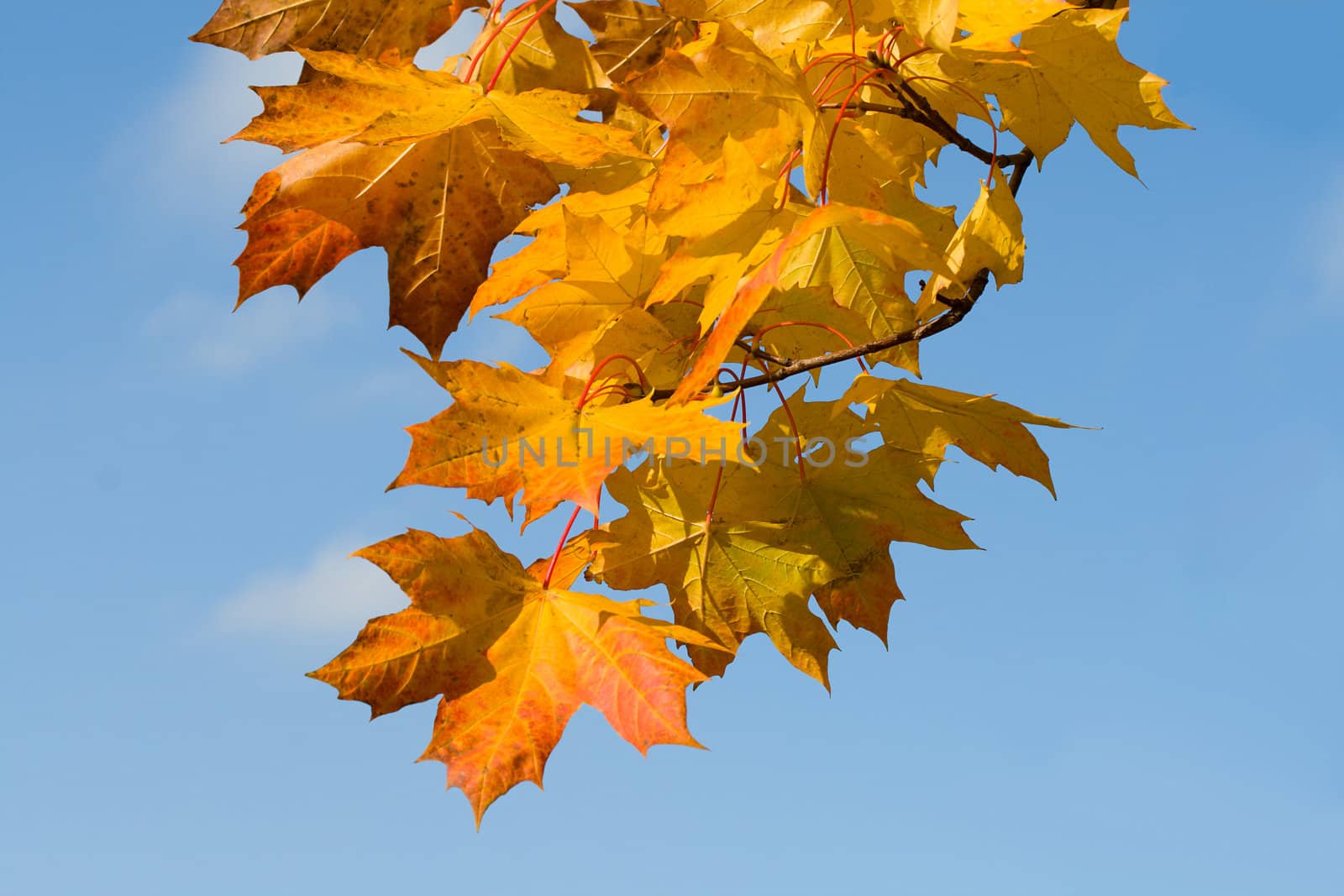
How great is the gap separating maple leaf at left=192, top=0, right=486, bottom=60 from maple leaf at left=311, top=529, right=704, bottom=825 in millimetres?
776

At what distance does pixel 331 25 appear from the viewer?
1.74 metres

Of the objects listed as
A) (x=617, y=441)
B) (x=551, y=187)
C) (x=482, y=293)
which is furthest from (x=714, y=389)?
(x=551, y=187)

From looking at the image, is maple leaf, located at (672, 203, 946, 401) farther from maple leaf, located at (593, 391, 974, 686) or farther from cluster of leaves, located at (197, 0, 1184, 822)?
maple leaf, located at (593, 391, 974, 686)

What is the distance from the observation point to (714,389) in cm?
136

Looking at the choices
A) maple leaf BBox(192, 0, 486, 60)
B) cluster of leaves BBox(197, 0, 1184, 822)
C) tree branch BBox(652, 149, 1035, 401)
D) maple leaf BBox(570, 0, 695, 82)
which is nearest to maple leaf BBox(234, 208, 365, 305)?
cluster of leaves BBox(197, 0, 1184, 822)

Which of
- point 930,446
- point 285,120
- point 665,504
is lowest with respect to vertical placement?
point 665,504

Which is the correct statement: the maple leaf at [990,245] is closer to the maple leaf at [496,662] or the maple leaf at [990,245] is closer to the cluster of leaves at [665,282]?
the cluster of leaves at [665,282]

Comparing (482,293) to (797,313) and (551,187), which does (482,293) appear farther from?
(797,313)

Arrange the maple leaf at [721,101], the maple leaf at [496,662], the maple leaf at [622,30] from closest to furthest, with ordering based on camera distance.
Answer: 1. the maple leaf at [721,101]
2. the maple leaf at [496,662]
3. the maple leaf at [622,30]

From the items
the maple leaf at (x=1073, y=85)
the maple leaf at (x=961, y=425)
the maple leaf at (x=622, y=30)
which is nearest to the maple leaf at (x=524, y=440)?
the maple leaf at (x=961, y=425)

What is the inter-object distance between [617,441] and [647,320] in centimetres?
25

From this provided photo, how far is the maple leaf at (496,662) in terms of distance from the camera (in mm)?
1390

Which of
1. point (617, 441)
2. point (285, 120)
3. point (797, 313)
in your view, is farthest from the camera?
point (797, 313)

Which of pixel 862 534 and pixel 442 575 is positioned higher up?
pixel 862 534
